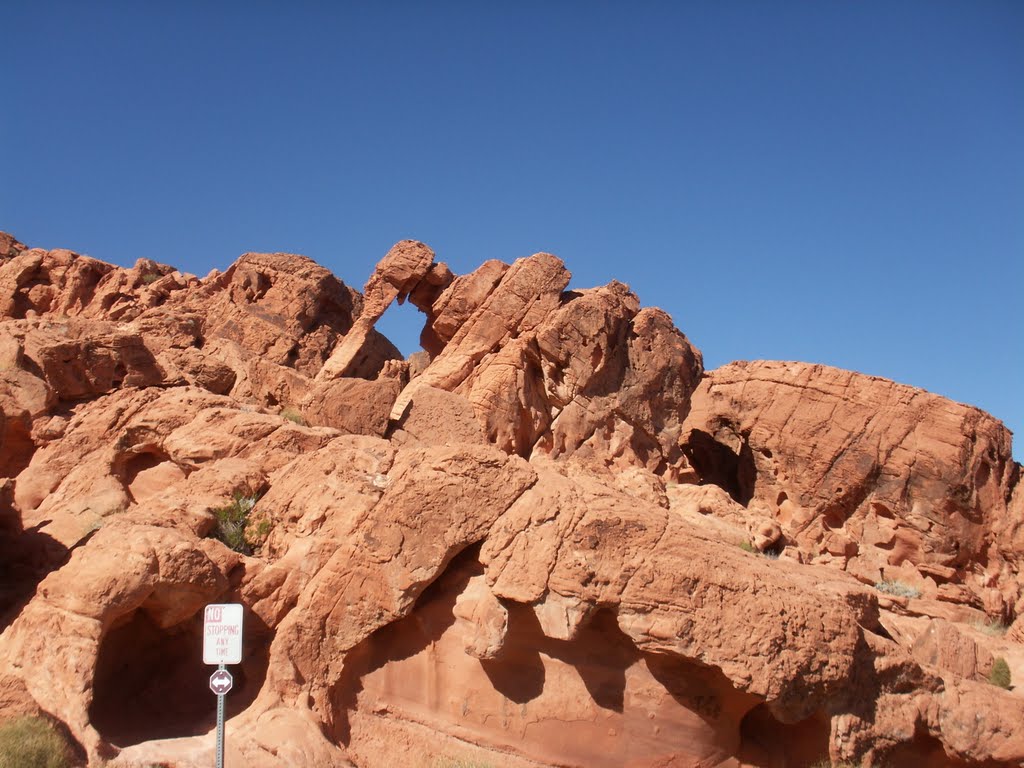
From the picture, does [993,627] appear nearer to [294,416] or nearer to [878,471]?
[878,471]

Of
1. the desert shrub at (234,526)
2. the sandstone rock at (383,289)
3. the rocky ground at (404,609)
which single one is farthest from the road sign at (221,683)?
the sandstone rock at (383,289)

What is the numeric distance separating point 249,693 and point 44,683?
2.54 metres

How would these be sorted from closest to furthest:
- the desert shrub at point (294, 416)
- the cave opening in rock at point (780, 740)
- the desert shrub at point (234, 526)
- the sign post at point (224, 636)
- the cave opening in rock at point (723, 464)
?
the sign post at point (224, 636) < the cave opening in rock at point (780, 740) < the desert shrub at point (234, 526) < the desert shrub at point (294, 416) < the cave opening in rock at point (723, 464)

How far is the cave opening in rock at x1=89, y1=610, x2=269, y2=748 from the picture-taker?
37.6ft

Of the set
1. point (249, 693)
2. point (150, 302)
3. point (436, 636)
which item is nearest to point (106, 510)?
point (249, 693)

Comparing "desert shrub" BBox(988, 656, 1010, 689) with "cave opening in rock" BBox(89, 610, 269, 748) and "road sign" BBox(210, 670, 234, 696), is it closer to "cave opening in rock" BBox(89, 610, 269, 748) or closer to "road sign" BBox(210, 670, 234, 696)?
"cave opening in rock" BBox(89, 610, 269, 748)

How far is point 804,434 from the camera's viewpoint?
2292 cm

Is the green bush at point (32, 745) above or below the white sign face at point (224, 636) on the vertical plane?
below

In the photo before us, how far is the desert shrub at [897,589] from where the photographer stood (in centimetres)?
1948

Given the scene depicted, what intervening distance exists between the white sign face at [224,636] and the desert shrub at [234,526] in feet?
12.9

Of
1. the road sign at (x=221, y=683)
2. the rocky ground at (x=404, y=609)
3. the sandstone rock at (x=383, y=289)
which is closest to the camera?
the road sign at (x=221, y=683)

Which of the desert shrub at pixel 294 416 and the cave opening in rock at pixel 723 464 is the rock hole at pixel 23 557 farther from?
the cave opening in rock at pixel 723 464

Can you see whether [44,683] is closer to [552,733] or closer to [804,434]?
[552,733]

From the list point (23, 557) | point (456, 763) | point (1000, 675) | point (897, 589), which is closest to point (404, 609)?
point (456, 763)
